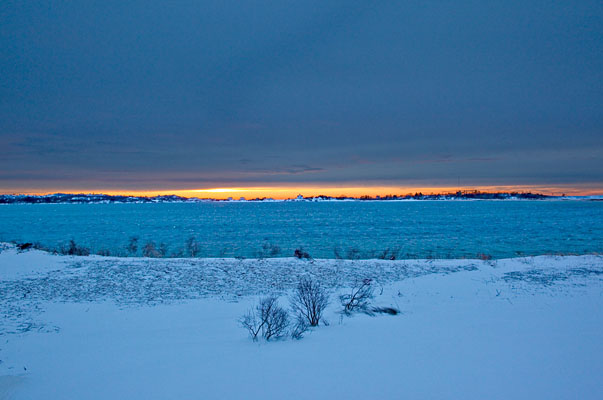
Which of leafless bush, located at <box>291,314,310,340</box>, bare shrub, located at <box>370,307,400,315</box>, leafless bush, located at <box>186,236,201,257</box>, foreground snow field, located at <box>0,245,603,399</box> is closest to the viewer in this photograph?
foreground snow field, located at <box>0,245,603,399</box>

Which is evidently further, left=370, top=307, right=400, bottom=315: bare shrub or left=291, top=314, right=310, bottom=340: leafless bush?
left=370, top=307, right=400, bottom=315: bare shrub

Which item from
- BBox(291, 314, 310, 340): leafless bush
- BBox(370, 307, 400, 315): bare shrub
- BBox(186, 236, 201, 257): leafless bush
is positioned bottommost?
BBox(186, 236, 201, 257): leafless bush

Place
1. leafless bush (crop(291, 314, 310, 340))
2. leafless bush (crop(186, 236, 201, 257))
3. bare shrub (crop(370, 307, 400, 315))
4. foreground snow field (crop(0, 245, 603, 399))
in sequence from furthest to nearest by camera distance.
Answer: leafless bush (crop(186, 236, 201, 257)) < bare shrub (crop(370, 307, 400, 315)) < leafless bush (crop(291, 314, 310, 340)) < foreground snow field (crop(0, 245, 603, 399))

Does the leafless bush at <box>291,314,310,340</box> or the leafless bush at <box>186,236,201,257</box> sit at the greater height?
the leafless bush at <box>291,314,310,340</box>

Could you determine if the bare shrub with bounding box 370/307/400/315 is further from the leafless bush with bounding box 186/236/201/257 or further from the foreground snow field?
the leafless bush with bounding box 186/236/201/257

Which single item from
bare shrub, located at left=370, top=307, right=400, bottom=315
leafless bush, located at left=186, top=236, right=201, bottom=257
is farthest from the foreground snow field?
leafless bush, located at left=186, top=236, right=201, bottom=257

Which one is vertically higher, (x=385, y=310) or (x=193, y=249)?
(x=385, y=310)

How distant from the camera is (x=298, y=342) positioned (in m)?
7.09

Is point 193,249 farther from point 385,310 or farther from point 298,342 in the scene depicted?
point 298,342

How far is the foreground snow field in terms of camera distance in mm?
5184

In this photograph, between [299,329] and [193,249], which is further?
[193,249]

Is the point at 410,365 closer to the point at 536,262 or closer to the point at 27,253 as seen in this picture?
the point at 536,262

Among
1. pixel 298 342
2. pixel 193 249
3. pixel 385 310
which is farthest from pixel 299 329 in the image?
pixel 193 249

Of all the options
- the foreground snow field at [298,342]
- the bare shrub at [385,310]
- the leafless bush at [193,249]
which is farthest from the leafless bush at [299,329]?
the leafless bush at [193,249]
